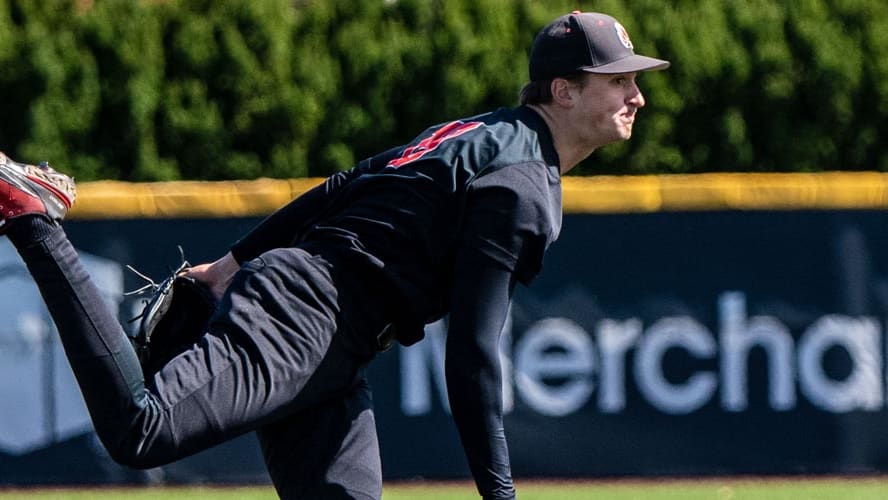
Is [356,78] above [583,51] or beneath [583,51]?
beneath

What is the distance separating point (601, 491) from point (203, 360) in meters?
4.38

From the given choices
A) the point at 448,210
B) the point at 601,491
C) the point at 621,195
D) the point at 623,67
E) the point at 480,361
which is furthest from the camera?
the point at 621,195

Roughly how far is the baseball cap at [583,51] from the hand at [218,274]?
3.30 ft

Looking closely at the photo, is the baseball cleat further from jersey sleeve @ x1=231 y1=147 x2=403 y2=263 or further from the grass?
the grass

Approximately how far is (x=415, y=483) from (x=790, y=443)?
2.06 m

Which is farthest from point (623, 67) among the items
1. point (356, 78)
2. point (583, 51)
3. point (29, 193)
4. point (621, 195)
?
point (356, 78)

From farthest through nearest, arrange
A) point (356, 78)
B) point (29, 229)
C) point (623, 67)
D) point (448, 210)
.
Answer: point (356, 78), point (623, 67), point (448, 210), point (29, 229)

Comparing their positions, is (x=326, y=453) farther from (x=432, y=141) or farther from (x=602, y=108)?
(x=602, y=108)

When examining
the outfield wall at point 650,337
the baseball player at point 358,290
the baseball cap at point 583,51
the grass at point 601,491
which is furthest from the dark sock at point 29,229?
the outfield wall at point 650,337

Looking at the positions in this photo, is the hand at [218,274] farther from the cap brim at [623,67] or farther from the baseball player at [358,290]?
the cap brim at [623,67]

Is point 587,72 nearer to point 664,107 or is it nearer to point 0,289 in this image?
point 0,289

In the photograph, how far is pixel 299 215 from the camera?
13.1ft

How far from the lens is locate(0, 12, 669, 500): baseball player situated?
11.1ft

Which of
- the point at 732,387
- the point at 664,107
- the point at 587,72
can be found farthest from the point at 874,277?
the point at 587,72
